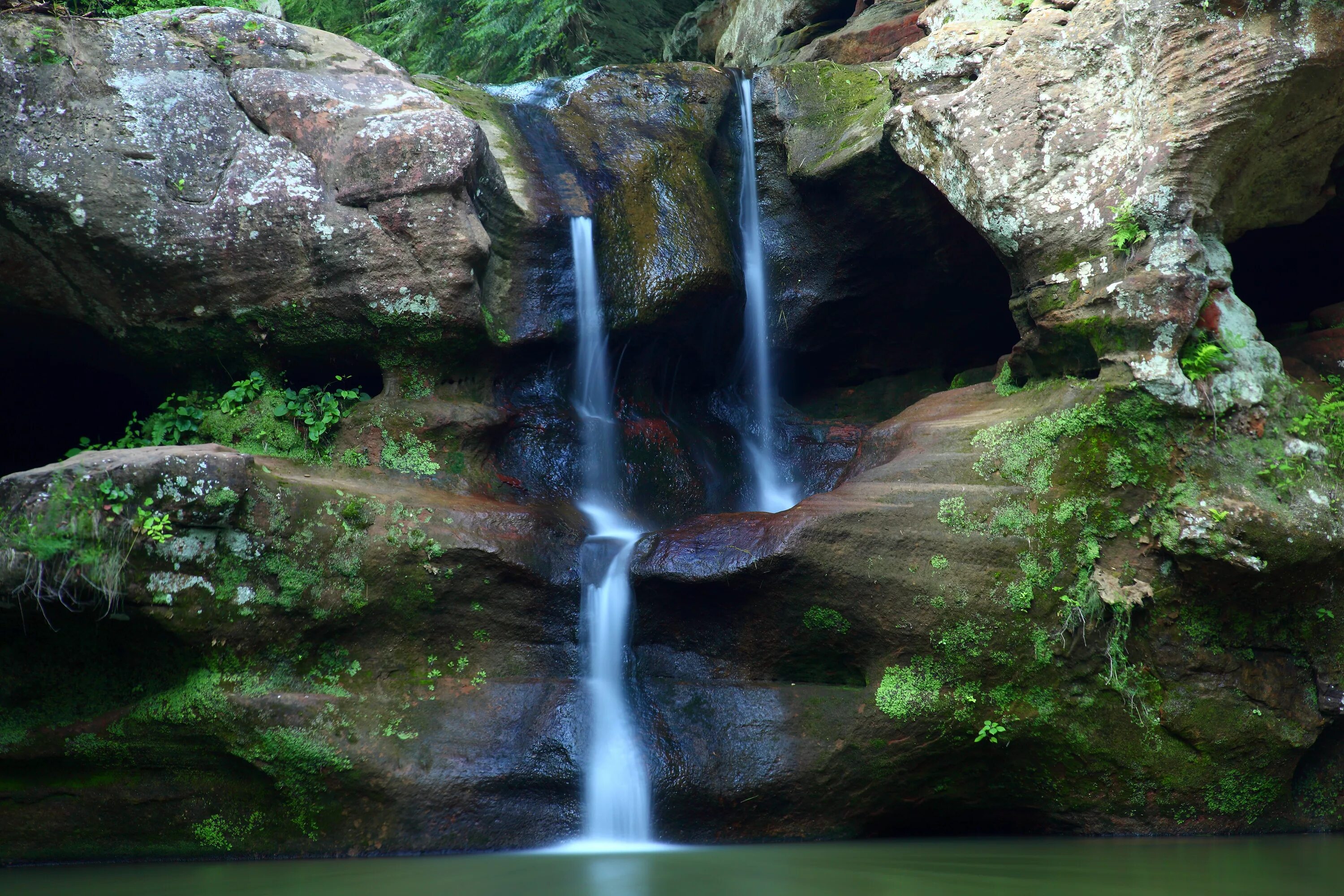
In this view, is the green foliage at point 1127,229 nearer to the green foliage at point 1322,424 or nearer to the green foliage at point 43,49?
the green foliage at point 1322,424

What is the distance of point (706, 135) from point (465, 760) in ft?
20.7

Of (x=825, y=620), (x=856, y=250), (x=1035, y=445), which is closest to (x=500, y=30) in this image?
(x=856, y=250)

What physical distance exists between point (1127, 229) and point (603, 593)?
4.36m

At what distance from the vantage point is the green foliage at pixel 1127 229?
5.94 meters

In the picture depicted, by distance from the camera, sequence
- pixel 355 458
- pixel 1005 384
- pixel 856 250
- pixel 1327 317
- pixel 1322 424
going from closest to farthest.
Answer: pixel 1322 424, pixel 355 458, pixel 1005 384, pixel 1327 317, pixel 856 250

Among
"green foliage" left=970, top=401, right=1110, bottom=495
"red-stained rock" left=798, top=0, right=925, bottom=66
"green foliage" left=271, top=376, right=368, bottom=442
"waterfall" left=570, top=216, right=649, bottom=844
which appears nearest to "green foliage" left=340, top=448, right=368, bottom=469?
"green foliage" left=271, top=376, right=368, bottom=442

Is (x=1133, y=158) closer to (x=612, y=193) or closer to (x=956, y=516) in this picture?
(x=956, y=516)

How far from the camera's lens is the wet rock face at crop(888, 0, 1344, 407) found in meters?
5.77

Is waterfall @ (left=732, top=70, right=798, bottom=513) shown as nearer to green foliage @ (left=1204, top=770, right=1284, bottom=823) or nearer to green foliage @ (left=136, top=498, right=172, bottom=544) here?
green foliage @ (left=1204, top=770, right=1284, bottom=823)

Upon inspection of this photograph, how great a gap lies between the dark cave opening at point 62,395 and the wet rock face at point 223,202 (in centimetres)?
67

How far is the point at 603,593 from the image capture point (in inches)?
251

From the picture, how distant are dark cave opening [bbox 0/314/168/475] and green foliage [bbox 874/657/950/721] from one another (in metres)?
6.07

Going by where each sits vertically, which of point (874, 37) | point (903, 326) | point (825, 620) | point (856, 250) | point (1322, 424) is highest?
point (874, 37)

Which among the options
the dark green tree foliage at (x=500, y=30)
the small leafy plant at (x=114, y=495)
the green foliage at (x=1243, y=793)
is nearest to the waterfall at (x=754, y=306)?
the dark green tree foliage at (x=500, y=30)
